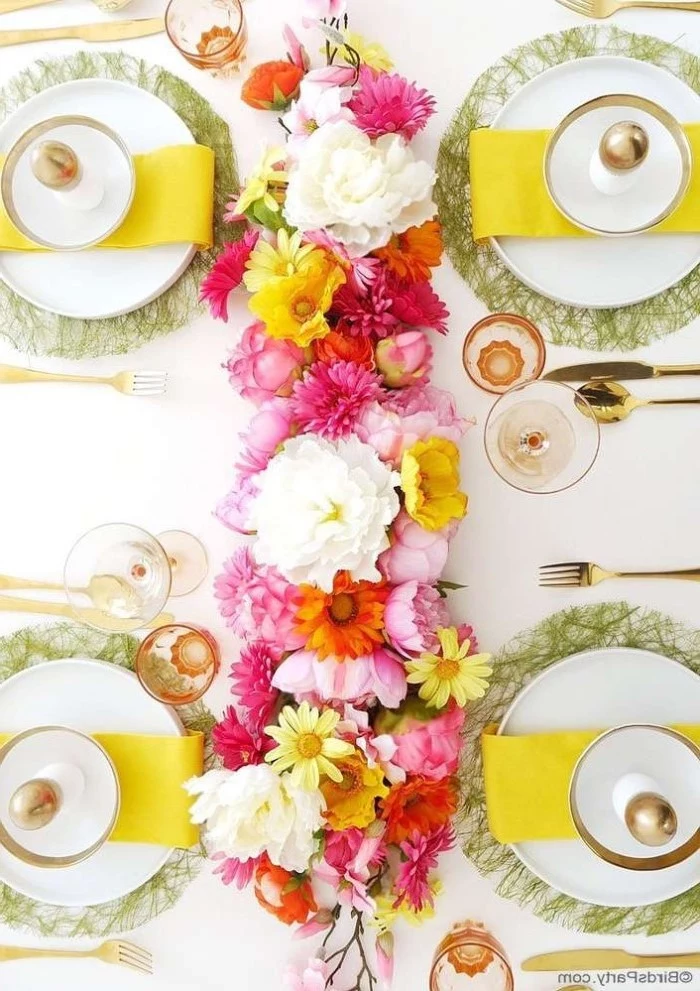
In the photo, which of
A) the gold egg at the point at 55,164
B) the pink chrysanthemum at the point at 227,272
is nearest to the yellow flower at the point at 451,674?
the pink chrysanthemum at the point at 227,272

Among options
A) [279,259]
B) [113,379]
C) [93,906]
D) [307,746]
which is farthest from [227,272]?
[93,906]

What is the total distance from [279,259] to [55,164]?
27cm

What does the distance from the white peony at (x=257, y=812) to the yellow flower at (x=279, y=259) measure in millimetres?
511

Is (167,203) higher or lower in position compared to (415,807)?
higher

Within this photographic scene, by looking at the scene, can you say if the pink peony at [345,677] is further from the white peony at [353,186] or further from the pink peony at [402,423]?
the white peony at [353,186]

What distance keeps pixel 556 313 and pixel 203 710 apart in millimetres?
660

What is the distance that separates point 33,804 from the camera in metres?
0.86

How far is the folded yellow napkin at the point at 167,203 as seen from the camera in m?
0.95

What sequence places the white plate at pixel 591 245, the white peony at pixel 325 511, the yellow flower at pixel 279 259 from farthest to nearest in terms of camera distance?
the white plate at pixel 591 245 → the yellow flower at pixel 279 259 → the white peony at pixel 325 511

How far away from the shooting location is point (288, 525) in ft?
2.44

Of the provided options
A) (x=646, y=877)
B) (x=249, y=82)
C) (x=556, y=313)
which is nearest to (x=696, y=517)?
(x=556, y=313)

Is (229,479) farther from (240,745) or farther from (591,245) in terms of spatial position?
(591,245)

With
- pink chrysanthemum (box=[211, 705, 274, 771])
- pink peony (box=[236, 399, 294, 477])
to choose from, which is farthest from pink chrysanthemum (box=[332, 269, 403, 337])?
pink chrysanthemum (box=[211, 705, 274, 771])

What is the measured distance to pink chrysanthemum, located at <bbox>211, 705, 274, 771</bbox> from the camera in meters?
0.84
